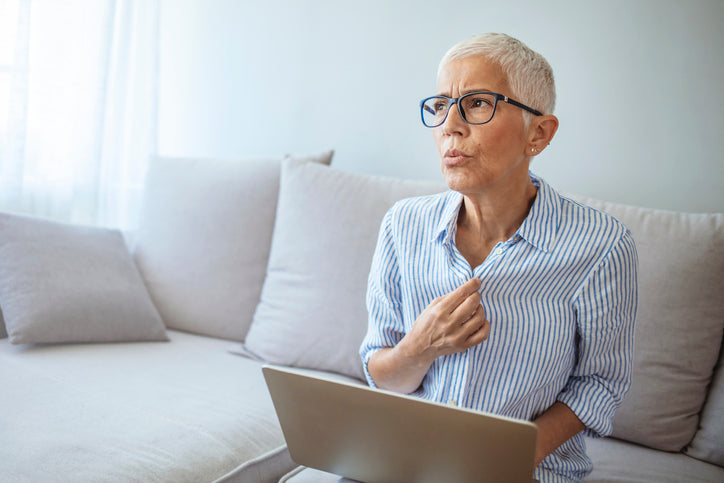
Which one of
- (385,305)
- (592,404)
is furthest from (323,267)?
(592,404)

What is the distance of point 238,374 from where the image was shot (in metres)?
1.61

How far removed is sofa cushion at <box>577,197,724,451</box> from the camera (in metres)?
1.34

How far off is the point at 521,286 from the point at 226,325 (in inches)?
45.3

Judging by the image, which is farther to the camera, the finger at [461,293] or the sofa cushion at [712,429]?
the sofa cushion at [712,429]

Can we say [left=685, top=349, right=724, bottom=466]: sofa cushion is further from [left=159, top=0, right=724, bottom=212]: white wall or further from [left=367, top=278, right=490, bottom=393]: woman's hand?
[left=367, top=278, right=490, bottom=393]: woman's hand

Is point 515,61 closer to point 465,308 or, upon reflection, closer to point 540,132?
point 540,132

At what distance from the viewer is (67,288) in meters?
1.68

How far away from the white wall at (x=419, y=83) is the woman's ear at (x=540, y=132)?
2.55ft

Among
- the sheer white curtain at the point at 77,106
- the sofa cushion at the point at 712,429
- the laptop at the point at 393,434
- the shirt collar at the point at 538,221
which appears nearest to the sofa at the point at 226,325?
the sofa cushion at the point at 712,429

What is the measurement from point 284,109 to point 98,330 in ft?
3.52

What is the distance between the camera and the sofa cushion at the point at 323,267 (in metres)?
1.63

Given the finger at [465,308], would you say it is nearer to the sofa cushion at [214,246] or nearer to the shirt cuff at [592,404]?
the shirt cuff at [592,404]

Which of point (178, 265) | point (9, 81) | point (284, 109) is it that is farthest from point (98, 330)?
point (284, 109)

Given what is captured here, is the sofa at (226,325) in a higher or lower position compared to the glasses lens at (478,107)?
lower
